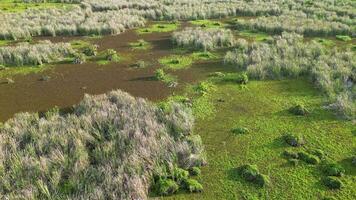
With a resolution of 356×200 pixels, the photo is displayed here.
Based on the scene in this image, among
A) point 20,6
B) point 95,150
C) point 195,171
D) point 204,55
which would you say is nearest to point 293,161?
point 195,171

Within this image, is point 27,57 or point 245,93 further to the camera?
point 27,57

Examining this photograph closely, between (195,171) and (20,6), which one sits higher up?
(20,6)

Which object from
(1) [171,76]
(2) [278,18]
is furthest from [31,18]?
(2) [278,18]

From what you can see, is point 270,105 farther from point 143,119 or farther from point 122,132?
point 122,132

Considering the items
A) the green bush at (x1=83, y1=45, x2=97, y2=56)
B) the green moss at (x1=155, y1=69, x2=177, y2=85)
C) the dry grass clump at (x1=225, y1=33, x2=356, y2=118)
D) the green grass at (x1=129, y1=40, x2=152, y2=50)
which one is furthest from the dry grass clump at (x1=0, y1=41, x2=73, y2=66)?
the dry grass clump at (x1=225, y1=33, x2=356, y2=118)

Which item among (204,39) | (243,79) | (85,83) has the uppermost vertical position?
(204,39)

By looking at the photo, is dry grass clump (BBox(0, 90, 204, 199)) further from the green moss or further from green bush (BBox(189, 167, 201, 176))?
the green moss

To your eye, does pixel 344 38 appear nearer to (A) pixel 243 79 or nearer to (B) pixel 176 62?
(A) pixel 243 79
